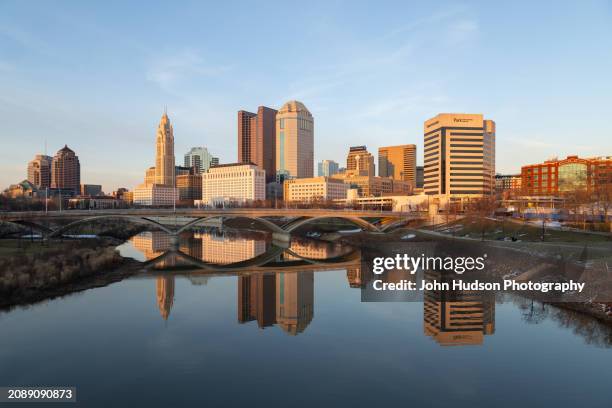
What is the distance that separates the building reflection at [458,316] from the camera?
23.6m

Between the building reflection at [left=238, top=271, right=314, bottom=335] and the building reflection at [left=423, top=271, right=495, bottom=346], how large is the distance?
826cm

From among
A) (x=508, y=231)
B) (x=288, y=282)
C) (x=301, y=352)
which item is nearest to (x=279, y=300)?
(x=288, y=282)

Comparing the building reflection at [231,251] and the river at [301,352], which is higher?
the river at [301,352]

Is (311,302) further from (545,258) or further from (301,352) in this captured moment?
(545,258)

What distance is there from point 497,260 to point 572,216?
88.8ft

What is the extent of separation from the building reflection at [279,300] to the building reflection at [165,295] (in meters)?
5.33

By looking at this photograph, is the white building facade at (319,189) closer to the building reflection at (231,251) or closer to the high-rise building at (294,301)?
the building reflection at (231,251)

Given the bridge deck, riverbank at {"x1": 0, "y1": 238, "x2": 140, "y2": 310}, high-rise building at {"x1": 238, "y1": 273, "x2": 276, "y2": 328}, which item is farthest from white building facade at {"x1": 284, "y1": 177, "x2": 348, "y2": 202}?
riverbank at {"x1": 0, "y1": 238, "x2": 140, "y2": 310}

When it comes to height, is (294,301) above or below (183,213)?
below

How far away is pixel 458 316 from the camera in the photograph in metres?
27.4

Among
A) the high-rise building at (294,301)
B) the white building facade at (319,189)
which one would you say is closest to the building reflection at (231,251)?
the high-rise building at (294,301)

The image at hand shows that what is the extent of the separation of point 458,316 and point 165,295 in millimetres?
23345

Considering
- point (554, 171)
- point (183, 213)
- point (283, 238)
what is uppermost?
point (554, 171)

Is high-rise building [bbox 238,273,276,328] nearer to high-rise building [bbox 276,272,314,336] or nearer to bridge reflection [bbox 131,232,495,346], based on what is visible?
bridge reflection [bbox 131,232,495,346]
